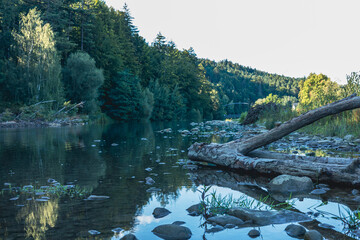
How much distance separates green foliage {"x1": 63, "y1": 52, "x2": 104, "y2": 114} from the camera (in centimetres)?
3250

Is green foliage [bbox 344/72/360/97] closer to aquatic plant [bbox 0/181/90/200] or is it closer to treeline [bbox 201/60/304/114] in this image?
aquatic plant [bbox 0/181/90/200]

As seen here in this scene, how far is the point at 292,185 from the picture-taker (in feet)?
14.1

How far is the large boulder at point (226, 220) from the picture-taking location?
9.18 feet

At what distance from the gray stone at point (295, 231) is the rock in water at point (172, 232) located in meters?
0.89

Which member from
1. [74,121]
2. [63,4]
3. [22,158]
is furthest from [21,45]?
[22,158]

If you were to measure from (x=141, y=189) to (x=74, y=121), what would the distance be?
2571 centimetres

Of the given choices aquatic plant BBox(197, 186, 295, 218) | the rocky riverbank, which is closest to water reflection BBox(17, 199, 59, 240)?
aquatic plant BBox(197, 186, 295, 218)

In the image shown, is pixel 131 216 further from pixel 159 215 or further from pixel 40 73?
pixel 40 73

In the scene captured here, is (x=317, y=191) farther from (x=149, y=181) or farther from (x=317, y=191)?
(x=149, y=181)

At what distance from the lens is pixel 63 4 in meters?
39.2

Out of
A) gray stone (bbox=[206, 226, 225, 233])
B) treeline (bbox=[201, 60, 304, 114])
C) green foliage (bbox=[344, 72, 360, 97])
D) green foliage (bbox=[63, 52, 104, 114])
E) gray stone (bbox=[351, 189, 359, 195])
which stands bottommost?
gray stone (bbox=[206, 226, 225, 233])

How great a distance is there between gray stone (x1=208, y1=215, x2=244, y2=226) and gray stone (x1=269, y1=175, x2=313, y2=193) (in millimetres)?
1655

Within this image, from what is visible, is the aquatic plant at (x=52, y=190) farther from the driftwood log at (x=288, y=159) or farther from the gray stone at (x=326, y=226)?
the driftwood log at (x=288, y=159)

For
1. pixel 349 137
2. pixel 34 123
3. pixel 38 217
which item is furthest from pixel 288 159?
pixel 34 123
